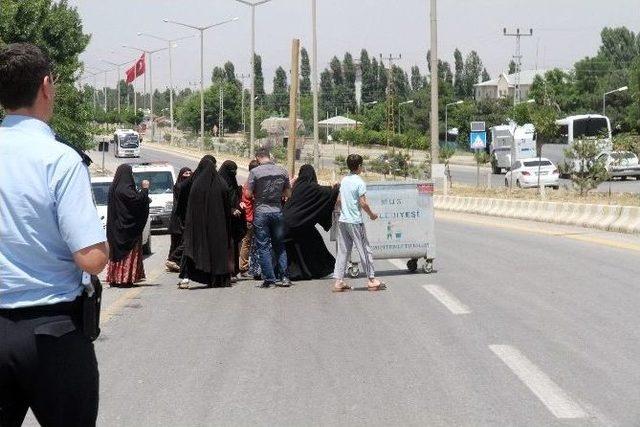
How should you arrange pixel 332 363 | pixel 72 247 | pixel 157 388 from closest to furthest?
1. pixel 72 247
2. pixel 157 388
3. pixel 332 363

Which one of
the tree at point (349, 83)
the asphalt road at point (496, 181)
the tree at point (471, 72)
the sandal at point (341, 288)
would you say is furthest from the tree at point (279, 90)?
the sandal at point (341, 288)

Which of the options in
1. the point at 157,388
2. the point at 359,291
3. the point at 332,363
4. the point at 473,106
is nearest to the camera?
the point at 157,388

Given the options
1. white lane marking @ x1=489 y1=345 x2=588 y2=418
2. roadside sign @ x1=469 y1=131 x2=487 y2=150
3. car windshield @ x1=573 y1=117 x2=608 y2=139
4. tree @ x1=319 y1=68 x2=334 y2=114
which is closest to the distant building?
tree @ x1=319 y1=68 x2=334 y2=114

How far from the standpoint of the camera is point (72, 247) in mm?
3635

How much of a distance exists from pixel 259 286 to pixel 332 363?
652cm

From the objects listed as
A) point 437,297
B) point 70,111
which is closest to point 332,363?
point 437,297

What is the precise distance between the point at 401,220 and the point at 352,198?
1989 mm

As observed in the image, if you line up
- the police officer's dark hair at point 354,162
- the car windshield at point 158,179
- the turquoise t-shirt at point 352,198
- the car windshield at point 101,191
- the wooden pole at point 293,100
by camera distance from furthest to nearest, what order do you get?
1. the car windshield at point 158,179
2. the car windshield at point 101,191
3. the wooden pole at point 293,100
4. the turquoise t-shirt at point 352,198
5. the police officer's dark hair at point 354,162

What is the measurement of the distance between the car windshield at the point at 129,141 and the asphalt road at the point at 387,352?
7656 cm

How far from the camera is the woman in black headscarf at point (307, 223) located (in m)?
15.7

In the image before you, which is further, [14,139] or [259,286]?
[259,286]

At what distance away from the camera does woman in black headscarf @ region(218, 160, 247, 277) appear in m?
15.6

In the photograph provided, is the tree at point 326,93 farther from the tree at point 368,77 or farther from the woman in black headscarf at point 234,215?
the woman in black headscarf at point 234,215

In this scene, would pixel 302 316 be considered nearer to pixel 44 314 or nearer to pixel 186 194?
pixel 186 194
